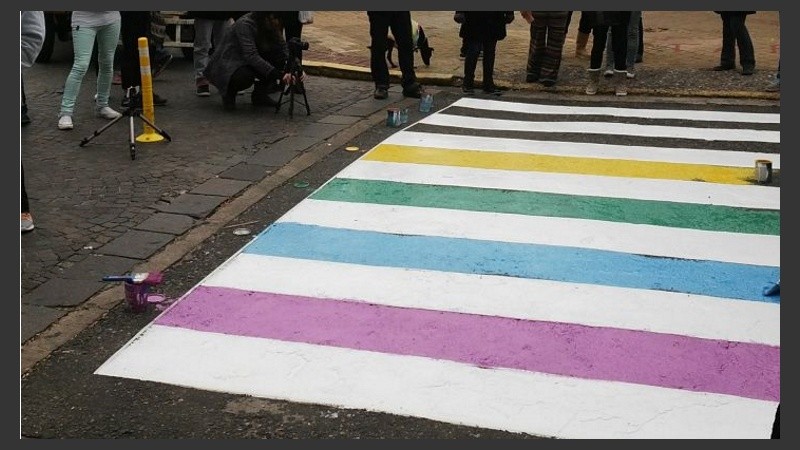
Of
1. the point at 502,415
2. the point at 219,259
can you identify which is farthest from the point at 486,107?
the point at 502,415

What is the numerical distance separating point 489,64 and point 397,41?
113 centimetres

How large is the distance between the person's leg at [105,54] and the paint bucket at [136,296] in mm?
4275

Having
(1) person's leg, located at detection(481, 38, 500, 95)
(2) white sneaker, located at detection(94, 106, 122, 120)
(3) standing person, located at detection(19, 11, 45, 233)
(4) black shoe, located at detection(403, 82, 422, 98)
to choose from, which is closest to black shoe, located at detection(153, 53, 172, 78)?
(2) white sneaker, located at detection(94, 106, 122, 120)

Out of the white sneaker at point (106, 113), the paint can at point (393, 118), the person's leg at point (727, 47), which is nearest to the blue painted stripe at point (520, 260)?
the paint can at point (393, 118)

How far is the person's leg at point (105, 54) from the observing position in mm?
8484

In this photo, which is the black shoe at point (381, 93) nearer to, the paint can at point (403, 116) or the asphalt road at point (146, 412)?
the paint can at point (403, 116)

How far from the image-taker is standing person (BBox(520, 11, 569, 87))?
35.7 ft

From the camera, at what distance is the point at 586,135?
29.4ft

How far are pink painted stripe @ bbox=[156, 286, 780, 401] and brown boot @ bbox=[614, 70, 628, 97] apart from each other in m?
6.64

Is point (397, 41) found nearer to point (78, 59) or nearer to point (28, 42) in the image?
point (78, 59)

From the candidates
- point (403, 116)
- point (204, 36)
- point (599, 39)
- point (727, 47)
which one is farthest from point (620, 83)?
point (204, 36)

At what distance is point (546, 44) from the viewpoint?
36.9 feet

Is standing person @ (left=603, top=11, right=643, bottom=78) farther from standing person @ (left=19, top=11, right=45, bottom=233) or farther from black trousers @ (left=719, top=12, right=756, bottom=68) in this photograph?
standing person @ (left=19, top=11, right=45, bottom=233)

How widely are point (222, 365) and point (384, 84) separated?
659 centimetres
